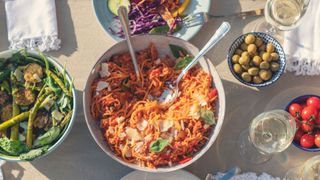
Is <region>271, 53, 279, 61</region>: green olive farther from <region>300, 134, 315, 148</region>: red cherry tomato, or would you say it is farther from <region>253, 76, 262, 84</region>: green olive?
<region>300, 134, 315, 148</region>: red cherry tomato

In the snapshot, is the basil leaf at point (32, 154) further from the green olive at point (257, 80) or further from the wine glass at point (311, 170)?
the wine glass at point (311, 170)

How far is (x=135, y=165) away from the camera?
4.45 feet

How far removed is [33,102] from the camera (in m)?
1.40

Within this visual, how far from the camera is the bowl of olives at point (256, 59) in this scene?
4.70ft

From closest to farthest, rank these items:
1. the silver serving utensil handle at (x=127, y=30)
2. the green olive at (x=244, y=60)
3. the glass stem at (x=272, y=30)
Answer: the silver serving utensil handle at (x=127, y=30)
the green olive at (x=244, y=60)
the glass stem at (x=272, y=30)

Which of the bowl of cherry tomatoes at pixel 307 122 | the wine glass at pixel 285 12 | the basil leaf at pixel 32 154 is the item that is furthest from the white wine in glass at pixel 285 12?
the basil leaf at pixel 32 154

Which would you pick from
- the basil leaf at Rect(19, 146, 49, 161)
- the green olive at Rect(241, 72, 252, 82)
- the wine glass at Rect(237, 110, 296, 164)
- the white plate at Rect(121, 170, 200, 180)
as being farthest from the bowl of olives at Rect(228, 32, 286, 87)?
the basil leaf at Rect(19, 146, 49, 161)

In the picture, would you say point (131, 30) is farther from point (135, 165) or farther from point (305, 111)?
point (305, 111)

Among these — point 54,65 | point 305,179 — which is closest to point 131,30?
point 54,65

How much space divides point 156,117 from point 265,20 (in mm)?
483

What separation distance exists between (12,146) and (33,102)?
5.7 inches

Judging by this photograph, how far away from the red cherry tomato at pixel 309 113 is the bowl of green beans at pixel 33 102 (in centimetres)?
67

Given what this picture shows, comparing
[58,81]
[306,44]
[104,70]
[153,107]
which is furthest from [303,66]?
[58,81]

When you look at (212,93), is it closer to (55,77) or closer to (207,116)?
(207,116)
